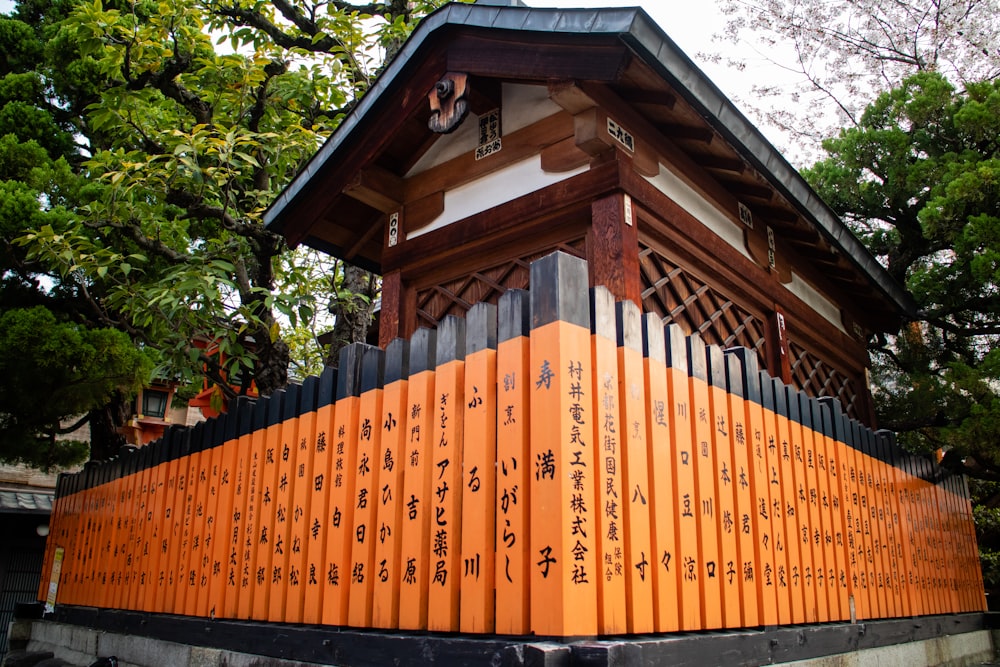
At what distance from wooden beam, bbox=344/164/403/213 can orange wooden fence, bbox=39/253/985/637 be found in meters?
2.64

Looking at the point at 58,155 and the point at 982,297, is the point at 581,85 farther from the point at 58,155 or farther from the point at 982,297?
the point at 58,155

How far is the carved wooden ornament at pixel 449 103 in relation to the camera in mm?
6416

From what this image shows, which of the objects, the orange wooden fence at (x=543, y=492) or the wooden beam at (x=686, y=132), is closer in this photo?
the orange wooden fence at (x=543, y=492)

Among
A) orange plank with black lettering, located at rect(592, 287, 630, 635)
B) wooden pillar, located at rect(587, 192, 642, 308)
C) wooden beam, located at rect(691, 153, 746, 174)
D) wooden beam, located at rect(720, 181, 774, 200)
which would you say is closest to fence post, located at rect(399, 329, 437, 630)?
orange plank with black lettering, located at rect(592, 287, 630, 635)

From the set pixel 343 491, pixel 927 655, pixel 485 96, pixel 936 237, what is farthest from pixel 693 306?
pixel 936 237

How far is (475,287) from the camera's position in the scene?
7.27 m

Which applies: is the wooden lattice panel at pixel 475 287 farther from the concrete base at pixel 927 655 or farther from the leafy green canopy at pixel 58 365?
the leafy green canopy at pixel 58 365

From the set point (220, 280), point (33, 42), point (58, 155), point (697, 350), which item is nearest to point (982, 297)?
point (697, 350)

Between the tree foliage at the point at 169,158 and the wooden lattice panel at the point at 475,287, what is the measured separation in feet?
7.07

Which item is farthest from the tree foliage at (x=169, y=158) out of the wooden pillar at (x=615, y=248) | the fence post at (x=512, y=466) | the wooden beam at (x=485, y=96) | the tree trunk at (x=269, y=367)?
the fence post at (x=512, y=466)

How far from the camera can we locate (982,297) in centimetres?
1100

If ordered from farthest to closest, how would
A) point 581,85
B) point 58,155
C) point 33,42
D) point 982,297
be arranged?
point 33,42, point 58,155, point 982,297, point 581,85

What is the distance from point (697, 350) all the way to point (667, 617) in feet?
4.92

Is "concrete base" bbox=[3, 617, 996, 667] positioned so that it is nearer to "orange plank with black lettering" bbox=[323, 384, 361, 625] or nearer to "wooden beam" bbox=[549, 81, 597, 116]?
"orange plank with black lettering" bbox=[323, 384, 361, 625]
